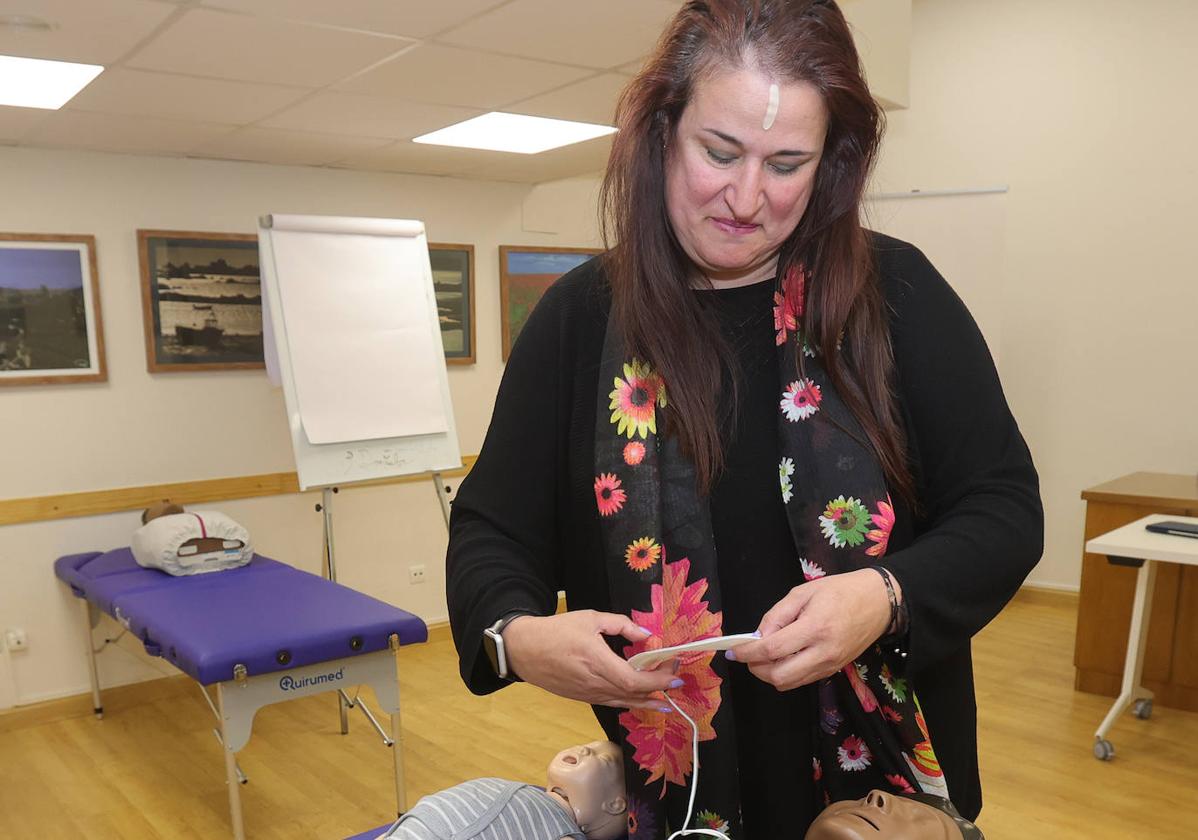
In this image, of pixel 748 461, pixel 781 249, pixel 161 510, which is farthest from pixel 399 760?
pixel 781 249

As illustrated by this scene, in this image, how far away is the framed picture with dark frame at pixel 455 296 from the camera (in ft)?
15.0

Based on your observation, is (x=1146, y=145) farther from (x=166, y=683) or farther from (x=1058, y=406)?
(x=166, y=683)

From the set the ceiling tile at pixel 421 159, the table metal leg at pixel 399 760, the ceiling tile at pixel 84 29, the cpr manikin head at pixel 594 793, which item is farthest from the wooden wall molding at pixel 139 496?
the cpr manikin head at pixel 594 793

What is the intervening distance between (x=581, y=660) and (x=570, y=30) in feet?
6.40

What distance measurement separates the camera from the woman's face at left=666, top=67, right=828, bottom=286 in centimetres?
86

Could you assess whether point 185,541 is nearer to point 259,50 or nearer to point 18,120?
point 18,120

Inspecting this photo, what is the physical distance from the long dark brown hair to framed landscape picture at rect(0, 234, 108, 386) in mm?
3327

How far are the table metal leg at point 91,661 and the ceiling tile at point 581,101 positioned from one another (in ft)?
7.79

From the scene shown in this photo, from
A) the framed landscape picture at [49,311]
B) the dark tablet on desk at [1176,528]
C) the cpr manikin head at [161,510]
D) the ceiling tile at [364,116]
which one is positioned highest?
the ceiling tile at [364,116]

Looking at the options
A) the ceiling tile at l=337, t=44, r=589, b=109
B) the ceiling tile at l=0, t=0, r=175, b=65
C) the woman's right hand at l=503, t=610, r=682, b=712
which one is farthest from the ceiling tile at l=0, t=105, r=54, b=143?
the woman's right hand at l=503, t=610, r=682, b=712

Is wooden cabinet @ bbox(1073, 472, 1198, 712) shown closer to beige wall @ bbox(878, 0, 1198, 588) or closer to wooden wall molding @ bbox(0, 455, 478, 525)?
beige wall @ bbox(878, 0, 1198, 588)

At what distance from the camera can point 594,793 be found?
1130mm

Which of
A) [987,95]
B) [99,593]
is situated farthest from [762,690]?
[987,95]

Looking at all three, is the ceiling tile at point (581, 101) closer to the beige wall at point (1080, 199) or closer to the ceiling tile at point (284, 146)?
the ceiling tile at point (284, 146)
